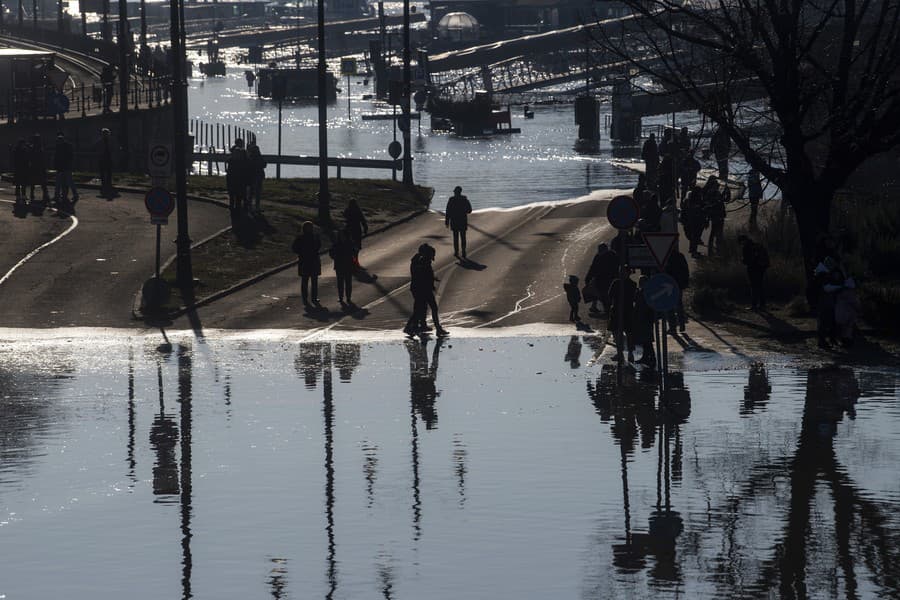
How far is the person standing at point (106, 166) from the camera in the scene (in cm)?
4269

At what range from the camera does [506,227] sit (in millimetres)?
44281

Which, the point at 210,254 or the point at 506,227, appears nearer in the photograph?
the point at 210,254

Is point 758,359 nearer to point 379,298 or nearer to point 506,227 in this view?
point 379,298

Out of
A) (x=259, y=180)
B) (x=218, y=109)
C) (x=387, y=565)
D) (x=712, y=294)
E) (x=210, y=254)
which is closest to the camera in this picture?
(x=387, y=565)

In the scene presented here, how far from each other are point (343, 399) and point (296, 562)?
815 cm

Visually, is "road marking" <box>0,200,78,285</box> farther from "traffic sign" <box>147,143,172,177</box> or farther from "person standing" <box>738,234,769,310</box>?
"person standing" <box>738,234,769,310</box>

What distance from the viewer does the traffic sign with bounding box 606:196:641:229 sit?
22953mm

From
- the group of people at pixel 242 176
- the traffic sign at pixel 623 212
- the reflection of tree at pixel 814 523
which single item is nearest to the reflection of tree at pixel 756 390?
the reflection of tree at pixel 814 523

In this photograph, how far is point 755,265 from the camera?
28547 mm

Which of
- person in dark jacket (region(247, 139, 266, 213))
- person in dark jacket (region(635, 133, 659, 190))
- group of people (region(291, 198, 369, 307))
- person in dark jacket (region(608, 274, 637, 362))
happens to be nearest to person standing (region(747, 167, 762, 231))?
person in dark jacket (region(608, 274, 637, 362))

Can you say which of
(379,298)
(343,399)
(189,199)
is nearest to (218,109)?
(189,199)

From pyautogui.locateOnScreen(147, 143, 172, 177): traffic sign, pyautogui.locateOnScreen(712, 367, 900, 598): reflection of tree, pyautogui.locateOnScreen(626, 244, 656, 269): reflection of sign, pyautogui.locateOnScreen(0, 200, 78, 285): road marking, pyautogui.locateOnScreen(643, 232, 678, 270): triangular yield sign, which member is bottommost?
pyautogui.locateOnScreen(712, 367, 900, 598): reflection of tree

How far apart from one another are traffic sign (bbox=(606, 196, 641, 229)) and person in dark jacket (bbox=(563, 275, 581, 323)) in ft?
15.9

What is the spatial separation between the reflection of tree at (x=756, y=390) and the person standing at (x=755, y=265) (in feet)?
16.8
